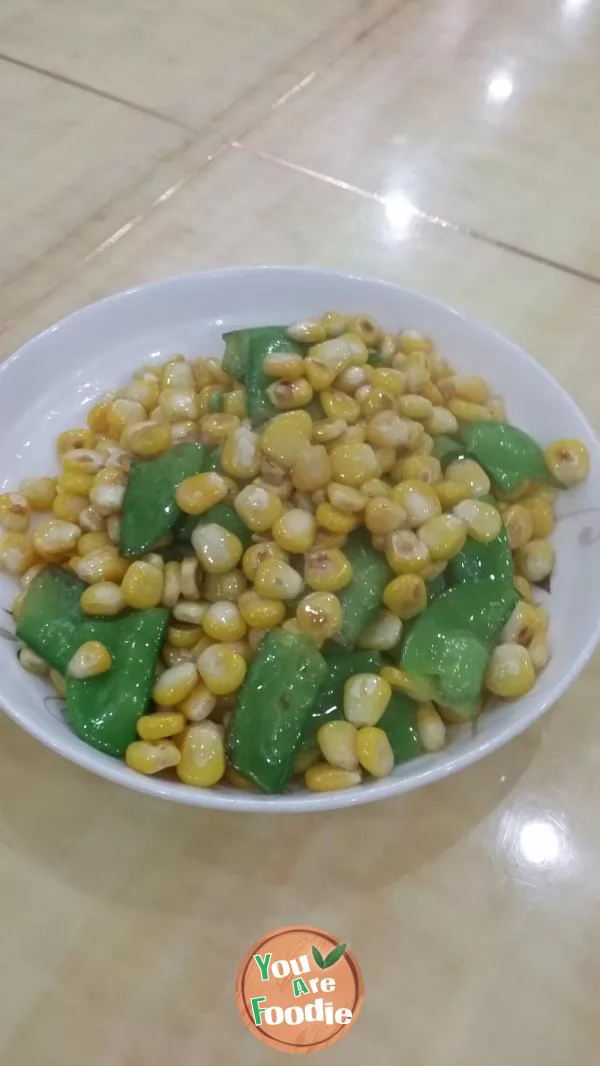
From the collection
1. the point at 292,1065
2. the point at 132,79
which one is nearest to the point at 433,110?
the point at 132,79

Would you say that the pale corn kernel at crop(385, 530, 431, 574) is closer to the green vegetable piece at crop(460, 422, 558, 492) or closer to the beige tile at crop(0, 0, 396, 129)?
the green vegetable piece at crop(460, 422, 558, 492)

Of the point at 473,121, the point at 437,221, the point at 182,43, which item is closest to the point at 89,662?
the point at 437,221

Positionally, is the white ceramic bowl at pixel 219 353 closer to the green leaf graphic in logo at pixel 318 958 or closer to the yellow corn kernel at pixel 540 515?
the yellow corn kernel at pixel 540 515

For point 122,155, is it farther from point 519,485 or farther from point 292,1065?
point 292,1065

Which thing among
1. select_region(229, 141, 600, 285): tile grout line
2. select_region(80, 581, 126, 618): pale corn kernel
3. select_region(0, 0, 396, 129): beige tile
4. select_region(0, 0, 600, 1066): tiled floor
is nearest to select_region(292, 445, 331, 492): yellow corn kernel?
select_region(80, 581, 126, 618): pale corn kernel

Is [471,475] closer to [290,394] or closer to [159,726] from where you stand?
[290,394]

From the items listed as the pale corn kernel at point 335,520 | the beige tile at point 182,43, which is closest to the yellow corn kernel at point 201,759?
the pale corn kernel at point 335,520
